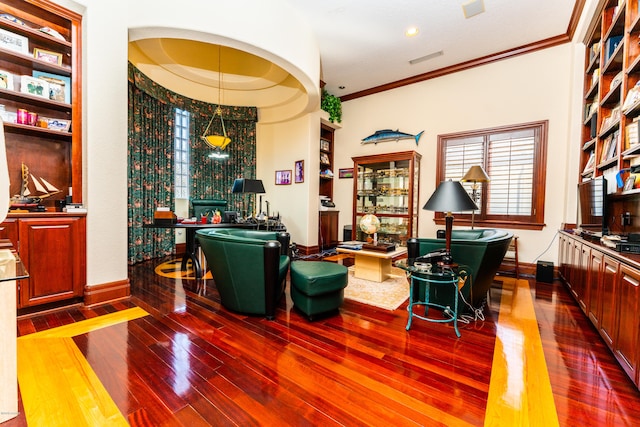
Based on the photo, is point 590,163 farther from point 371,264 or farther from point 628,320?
point 371,264

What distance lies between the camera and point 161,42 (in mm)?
4312

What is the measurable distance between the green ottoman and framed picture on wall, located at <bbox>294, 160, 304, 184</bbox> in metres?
3.38

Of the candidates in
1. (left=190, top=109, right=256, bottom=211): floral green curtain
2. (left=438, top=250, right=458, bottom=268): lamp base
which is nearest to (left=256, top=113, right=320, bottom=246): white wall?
(left=190, top=109, right=256, bottom=211): floral green curtain

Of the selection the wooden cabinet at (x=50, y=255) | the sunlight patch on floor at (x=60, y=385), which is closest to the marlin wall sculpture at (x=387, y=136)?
the wooden cabinet at (x=50, y=255)

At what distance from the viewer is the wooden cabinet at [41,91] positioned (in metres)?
2.65

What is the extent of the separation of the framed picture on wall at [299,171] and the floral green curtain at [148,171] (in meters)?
2.45

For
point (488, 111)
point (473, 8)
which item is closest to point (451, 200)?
point (473, 8)

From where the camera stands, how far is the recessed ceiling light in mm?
4207

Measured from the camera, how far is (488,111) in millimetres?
4895

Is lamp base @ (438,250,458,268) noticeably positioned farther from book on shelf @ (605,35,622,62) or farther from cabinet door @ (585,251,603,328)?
book on shelf @ (605,35,622,62)

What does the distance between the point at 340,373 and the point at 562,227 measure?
4.39 meters

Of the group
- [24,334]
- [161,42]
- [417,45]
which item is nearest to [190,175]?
[161,42]

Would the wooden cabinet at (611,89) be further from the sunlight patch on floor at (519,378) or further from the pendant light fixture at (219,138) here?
the pendant light fixture at (219,138)

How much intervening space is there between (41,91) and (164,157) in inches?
93.5
